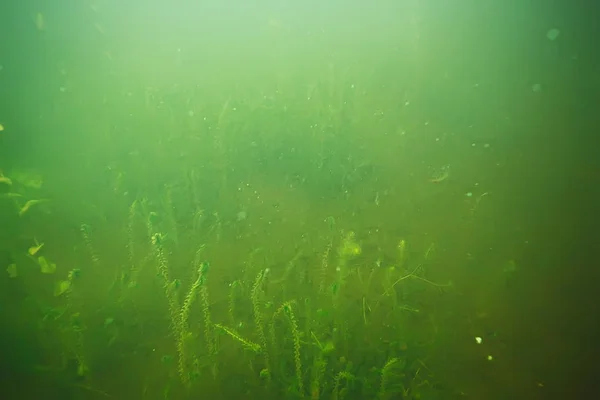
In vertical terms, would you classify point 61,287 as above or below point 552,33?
below

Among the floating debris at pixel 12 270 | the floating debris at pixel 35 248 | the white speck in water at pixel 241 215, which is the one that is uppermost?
the white speck in water at pixel 241 215

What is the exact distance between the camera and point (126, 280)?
61.5 inches


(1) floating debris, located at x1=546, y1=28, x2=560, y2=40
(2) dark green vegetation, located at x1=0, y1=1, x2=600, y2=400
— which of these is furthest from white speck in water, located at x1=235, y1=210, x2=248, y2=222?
(1) floating debris, located at x1=546, y1=28, x2=560, y2=40

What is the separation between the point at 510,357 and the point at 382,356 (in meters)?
0.47

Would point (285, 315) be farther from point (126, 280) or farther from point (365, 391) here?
point (126, 280)

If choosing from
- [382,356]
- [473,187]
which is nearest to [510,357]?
[382,356]

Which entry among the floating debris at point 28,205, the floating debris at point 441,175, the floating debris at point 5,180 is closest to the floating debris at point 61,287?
the floating debris at point 28,205

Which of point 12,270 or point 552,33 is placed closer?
point 552,33

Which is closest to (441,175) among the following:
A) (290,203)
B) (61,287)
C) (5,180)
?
(290,203)

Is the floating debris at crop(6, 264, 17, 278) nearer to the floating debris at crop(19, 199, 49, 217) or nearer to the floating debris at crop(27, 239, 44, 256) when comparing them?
the floating debris at crop(27, 239, 44, 256)

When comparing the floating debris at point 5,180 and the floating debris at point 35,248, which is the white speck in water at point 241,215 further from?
the floating debris at point 5,180

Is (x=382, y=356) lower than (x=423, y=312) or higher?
lower

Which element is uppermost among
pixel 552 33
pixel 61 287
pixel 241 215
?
pixel 552 33

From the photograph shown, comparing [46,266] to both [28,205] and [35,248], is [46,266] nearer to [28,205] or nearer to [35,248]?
[35,248]
